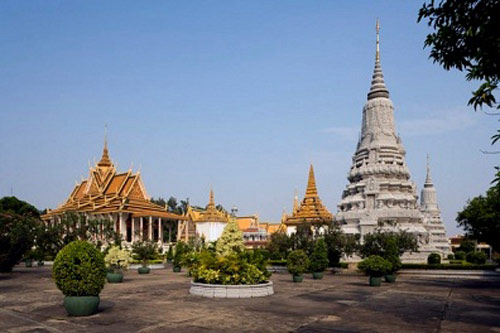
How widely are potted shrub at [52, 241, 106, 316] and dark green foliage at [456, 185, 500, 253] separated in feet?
77.4

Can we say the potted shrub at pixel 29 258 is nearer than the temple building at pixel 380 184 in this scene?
Yes

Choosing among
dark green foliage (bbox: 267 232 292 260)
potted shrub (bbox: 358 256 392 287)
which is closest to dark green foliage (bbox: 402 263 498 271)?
dark green foliage (bbox: 267 232 292 260)

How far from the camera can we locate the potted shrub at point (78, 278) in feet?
38.9

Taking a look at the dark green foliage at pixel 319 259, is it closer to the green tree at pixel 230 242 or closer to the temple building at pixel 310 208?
the green tree at pixel 230 242

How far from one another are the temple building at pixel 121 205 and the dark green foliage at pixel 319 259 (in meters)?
25.6

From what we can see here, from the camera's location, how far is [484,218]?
30.2 meters

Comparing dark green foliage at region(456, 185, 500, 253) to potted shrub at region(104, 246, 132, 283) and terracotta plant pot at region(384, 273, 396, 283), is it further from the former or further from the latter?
potted shrub at region(104, 246, 132, 283)

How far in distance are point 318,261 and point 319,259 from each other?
43 centimetres

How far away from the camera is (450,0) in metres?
7.06

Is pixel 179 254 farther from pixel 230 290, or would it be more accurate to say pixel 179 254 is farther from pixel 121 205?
pixel 121 205

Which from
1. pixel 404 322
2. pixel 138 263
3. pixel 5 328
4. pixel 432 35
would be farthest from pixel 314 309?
pixel 138 263

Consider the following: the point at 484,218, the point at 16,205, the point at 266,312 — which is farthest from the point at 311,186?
the point at 266,312

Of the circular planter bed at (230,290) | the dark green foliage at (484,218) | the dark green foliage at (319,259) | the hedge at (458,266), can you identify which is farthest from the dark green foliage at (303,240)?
the circular planter bed at (230,290)

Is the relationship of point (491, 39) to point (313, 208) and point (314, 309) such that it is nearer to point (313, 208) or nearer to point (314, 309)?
point (314, 309)
